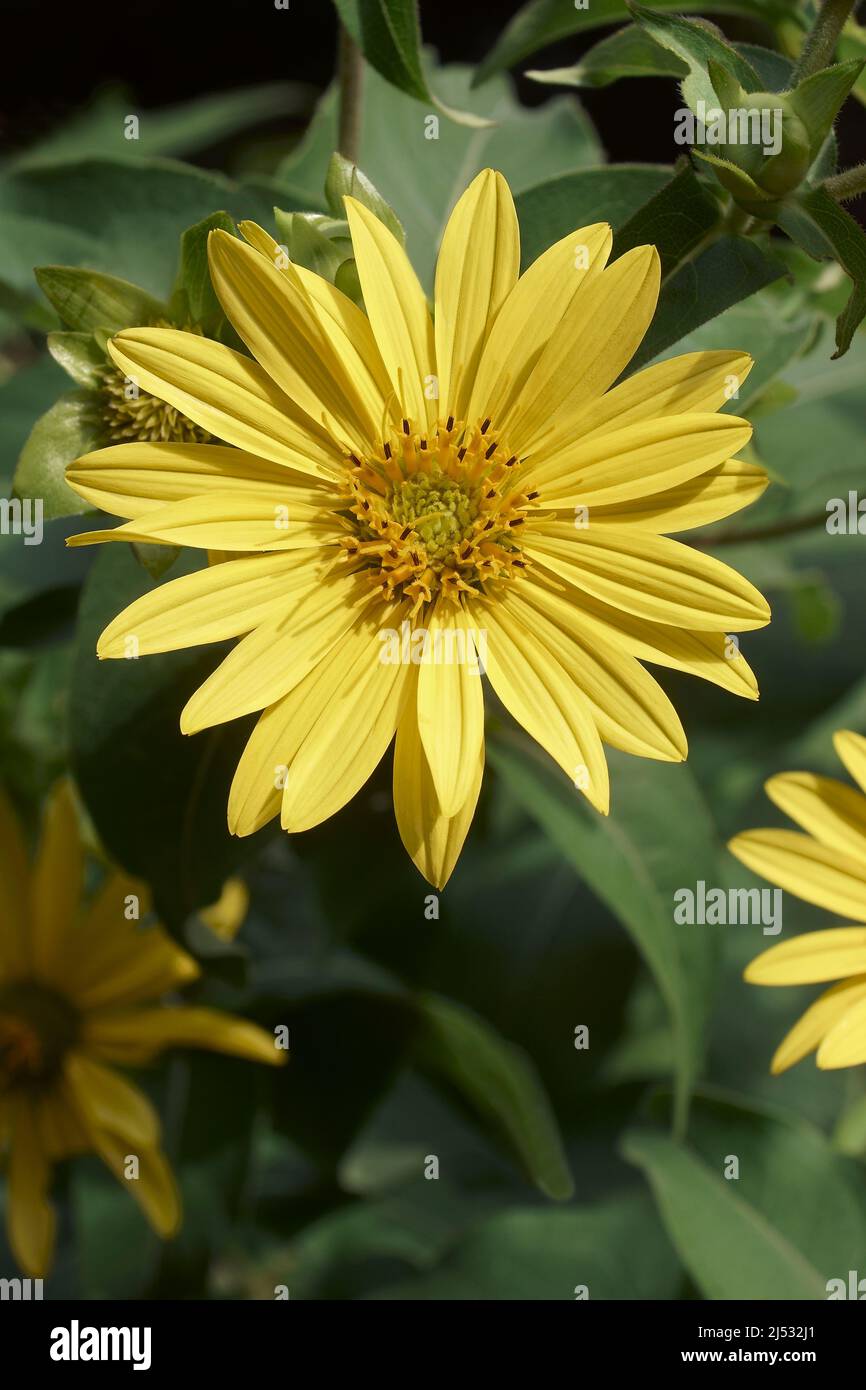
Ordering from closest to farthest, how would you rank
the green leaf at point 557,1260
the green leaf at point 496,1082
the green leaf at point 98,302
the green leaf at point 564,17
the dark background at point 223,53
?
the green leaf at point 98,302 < the green leaf at point 564,17 < the green leaf at point 496,1082 < the green leaf at point 557,1260 < the dark background at point 223,53

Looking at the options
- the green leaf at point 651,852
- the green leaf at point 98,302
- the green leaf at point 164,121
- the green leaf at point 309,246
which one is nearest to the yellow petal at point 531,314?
the green leaf at point 309,246

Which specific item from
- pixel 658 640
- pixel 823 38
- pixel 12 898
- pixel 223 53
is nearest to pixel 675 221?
pixel 823 38

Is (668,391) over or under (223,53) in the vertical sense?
under

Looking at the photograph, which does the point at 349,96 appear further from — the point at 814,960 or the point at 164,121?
the point at 164,121

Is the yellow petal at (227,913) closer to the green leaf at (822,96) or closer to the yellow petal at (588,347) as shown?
the yellow petal at (588,347)

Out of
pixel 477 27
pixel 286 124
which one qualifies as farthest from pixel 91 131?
pixel 477 27

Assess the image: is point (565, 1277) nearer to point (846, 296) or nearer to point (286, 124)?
point (846, 296)
